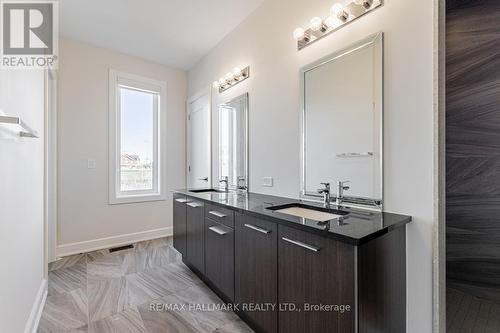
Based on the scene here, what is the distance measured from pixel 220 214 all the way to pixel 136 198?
2313 millimetres

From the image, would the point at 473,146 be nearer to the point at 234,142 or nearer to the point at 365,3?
the point at 365,3

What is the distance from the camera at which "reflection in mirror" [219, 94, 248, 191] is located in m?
2.75

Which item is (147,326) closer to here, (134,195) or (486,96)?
(134,195)

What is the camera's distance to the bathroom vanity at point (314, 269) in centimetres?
105

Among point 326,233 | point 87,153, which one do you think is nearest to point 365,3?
point 326,233

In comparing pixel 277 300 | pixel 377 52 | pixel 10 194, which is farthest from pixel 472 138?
pixel 10 194

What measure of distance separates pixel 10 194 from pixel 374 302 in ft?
6.31

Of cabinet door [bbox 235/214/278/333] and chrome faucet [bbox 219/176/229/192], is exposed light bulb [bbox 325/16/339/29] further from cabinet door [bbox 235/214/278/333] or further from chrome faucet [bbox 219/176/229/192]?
chrome faucet [bbox 219/176/229/192]

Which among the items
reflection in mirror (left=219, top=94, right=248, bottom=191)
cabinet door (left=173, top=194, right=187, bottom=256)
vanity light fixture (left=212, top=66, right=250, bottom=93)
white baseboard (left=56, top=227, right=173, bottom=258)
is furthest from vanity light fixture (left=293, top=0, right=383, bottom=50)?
white baseboard (left=56, top=227, right=173, bottom=258)

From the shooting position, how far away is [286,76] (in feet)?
7.15

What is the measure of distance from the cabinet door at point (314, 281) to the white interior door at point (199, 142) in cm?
225

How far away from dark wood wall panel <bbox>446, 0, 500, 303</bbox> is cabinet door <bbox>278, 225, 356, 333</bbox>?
160cm

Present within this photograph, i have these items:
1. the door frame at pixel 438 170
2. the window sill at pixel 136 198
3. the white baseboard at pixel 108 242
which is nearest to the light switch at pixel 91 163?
the window sill at pixel 136 198

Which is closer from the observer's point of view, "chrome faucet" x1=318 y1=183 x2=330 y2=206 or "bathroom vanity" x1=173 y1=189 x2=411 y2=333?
"bathroom vanity" x1=173 y1=189 x2=411 y2=333
